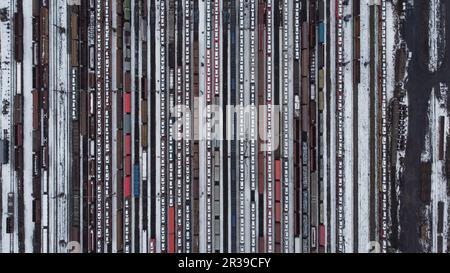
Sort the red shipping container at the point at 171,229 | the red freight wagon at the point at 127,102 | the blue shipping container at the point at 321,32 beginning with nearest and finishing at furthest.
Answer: the blue shipping container at the point at 321,32
the red freight wagon at the point at 127,102
the red shipping container at the point at 171,229

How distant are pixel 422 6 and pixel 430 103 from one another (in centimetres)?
282

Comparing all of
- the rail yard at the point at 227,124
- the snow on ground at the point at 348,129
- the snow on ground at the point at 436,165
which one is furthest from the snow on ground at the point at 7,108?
the snow on ground at the point at 436,165

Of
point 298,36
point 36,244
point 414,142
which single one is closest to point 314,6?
point 298,36

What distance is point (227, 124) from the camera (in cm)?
1137

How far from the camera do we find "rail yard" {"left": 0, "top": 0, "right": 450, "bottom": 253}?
11.2m

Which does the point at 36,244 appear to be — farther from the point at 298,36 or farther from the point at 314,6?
the point at 314,6

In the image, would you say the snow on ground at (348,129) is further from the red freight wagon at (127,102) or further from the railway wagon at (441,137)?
the red freight wagon at (127,102)

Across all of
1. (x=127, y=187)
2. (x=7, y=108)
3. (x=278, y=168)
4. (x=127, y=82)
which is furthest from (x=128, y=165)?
(x=278, y=168)

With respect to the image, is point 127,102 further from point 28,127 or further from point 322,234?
point 322,234

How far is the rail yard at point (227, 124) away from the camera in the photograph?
11195 millimetres

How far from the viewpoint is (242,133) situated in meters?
11.4

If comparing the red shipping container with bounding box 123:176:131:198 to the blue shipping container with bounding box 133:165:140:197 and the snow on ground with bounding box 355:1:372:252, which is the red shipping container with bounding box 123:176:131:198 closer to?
the blue shipping container with bounding box 133:165:140:197

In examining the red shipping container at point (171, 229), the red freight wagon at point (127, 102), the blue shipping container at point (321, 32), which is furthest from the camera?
the red shipping container at point (171, 229)

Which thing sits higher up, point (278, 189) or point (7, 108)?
point (7, 108)
